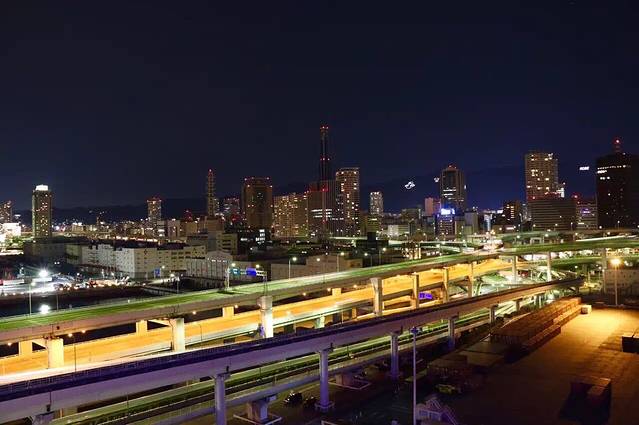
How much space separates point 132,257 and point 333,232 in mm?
87430

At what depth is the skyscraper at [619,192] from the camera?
13350cm

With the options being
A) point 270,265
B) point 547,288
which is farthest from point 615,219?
point 547,288

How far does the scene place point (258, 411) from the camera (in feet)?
54.5

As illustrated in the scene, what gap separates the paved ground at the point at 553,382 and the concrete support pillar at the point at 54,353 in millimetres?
13605

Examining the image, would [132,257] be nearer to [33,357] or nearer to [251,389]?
[33,357]

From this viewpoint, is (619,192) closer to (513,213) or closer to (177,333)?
(513,213)

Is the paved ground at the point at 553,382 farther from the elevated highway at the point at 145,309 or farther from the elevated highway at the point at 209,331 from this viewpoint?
the elevated highway at the point at 209,331

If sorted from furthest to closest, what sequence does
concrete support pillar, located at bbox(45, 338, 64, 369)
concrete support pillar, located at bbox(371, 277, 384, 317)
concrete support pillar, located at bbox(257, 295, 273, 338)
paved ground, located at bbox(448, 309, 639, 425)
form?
1. concrete support pillar, located at bbox(371, 277, 384, 317)
2. concrete support pillar, located at bbox(257, 295, 273, 338)
3. concrete support pillar, located at bbox(45, 338, 64, 369)
4. paved ground, located at bbox(448, 309, 639, 425)

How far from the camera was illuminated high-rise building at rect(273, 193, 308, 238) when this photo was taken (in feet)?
572

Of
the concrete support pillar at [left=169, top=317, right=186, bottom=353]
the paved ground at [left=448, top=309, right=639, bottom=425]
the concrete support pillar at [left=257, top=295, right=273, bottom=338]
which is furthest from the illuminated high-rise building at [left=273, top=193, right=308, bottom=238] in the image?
the concrete support pillar at [left=169, top=317, right=186, bottom=353]

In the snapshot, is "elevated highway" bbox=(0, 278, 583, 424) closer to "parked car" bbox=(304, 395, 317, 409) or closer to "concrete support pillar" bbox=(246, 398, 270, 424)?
"parked car" bbox=(304, 395, 317, 409)

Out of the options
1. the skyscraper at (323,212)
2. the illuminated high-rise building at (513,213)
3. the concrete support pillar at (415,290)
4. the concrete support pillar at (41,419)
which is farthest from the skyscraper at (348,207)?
the concrete support pillar at (41,419)

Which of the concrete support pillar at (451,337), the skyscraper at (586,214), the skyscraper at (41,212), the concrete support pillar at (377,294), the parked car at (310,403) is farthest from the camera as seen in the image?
the skyscraper at (41,212)

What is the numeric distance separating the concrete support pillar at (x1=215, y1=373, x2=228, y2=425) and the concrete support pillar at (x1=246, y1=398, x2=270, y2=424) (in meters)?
1.33
